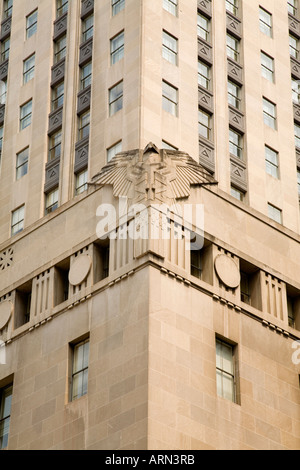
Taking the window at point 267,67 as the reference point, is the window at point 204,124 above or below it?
below

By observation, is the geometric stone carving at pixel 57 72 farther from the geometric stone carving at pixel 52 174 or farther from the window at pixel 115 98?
the geometric stone carving at pixel 52 174

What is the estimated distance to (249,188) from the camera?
58.6m

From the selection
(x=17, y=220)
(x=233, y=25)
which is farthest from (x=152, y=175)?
(x=233, y=25)

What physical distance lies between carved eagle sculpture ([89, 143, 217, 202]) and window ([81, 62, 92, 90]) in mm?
7330

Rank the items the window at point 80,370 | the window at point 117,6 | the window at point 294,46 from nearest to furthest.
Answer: the window at point 80,370 < the window at point 117,6 < the window at point 294,46

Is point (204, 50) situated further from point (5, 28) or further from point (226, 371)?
point (226, 371)

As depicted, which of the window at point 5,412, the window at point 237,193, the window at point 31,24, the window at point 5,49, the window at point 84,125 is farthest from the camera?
the window at point 5,49

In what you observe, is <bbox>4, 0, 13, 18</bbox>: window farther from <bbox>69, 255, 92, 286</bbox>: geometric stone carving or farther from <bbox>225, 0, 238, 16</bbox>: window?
<bbox>69, 255, 92, 286</bbox>: geometric stone carving

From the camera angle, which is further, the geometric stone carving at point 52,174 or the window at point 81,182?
the geometric stone carving at point 52,174

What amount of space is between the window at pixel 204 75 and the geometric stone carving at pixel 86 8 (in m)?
6.39

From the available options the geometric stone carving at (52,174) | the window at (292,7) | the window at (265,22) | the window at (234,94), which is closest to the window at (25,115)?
the geometric stone carving at (52,174)

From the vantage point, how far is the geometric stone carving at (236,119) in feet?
198

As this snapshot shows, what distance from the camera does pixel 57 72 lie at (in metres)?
62.3

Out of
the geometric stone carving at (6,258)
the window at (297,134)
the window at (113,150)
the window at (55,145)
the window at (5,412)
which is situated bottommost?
the window at (5,412)
